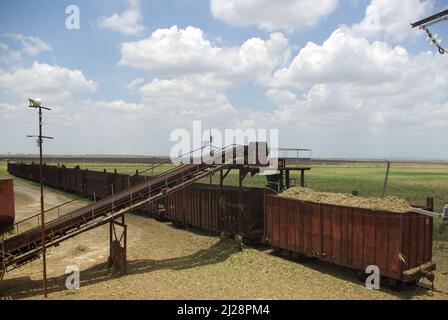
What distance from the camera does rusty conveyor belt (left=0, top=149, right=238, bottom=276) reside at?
15578 millimetres

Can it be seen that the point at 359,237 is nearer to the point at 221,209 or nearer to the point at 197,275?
the point at 197,275

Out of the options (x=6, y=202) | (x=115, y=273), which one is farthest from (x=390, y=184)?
(x=6, y=202)

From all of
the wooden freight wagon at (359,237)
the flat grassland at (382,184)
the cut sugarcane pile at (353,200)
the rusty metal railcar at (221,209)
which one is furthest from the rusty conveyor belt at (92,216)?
the flat grassland at (382,184)

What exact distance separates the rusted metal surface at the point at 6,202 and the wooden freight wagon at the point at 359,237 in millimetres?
17706

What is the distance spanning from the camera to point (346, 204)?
16.6 meters

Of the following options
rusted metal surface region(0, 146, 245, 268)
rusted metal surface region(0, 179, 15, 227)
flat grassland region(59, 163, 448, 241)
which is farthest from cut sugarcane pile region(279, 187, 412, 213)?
rusted metal surface region(0, 179, 15, 227)

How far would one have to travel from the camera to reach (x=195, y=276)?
16.1 metres

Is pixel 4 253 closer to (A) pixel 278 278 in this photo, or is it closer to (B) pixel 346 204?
(A) pixel 278 278

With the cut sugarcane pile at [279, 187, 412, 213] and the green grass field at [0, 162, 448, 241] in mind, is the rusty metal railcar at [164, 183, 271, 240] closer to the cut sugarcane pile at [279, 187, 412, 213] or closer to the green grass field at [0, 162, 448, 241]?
the cut sugarcane pile at [279, 187, 412, 213]

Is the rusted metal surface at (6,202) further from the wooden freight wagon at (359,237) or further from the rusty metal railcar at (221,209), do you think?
the wooden freight wagon at (359,237)

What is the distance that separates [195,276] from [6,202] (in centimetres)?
1540

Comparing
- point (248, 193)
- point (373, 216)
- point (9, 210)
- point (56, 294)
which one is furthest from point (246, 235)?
point (9, 210)

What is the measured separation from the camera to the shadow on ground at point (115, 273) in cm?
1515

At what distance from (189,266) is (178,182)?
5.04 m
